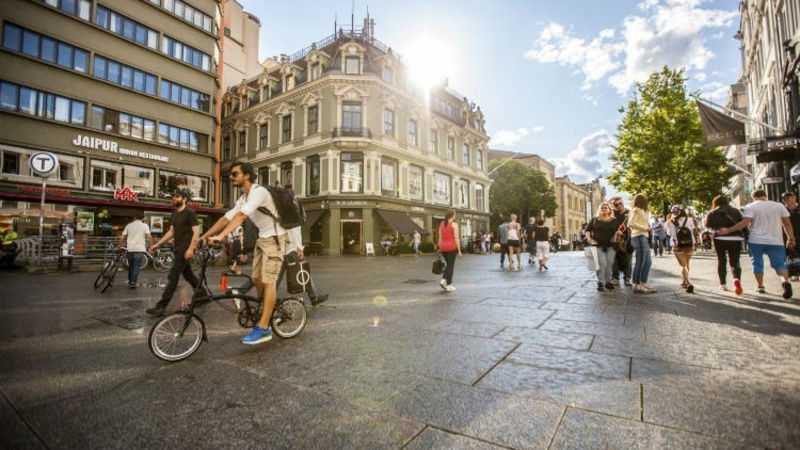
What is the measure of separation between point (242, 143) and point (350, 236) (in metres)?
13.9

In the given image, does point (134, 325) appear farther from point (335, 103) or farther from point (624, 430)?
point (335, 103)

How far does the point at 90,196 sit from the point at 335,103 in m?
15.1

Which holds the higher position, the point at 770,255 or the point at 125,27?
the point at 125,27

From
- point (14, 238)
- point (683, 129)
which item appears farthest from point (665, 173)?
point (14, 238)

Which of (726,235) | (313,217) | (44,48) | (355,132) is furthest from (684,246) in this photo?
(44,48)

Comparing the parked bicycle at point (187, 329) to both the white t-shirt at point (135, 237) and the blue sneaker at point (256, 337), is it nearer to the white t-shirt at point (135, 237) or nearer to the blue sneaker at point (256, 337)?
the blue sneaker at point (256, 337)

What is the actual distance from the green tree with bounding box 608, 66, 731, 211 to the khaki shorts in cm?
2762

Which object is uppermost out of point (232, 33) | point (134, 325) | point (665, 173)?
point (232, 33)

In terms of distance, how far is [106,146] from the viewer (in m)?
21.0

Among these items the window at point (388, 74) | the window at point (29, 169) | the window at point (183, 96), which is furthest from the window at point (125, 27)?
the window at point (388, 74)

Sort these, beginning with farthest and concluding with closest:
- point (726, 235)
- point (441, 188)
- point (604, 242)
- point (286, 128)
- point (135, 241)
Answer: point (441, 188) → point (286, 128) → point (135, 241) → point (604, 242) → point (726, 235)

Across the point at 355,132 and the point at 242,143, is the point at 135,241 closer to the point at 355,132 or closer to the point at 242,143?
the point at 355,132

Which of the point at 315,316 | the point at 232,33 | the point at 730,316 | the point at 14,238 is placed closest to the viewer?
the point at 730,316

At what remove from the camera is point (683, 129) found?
24.3m
